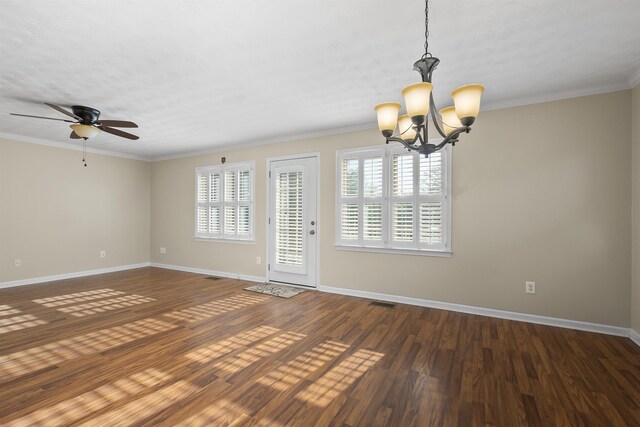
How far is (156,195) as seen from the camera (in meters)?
6.96

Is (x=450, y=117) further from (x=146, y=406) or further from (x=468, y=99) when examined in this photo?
(x=146, y=406)

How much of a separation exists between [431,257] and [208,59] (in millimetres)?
3449

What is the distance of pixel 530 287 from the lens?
3396 mm

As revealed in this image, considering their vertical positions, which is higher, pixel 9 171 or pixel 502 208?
pixel 9 171

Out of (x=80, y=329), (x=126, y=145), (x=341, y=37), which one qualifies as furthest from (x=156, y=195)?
(x=341, y=37)

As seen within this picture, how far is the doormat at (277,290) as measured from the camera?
454 cm

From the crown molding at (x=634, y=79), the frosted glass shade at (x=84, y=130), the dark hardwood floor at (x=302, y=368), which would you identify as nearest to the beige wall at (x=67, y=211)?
the dark hardwood floor at (x=302, y=368)

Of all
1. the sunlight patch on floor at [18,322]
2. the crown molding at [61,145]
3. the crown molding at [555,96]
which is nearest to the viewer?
the crown molding at [555,96]

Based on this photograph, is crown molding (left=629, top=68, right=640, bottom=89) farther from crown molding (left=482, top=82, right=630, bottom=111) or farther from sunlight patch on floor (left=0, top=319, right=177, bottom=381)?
sunlight patch on floor (left=0, top=319, right=177, bottom=381)

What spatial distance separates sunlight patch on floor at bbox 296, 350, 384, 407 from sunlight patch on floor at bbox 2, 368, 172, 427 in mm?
1110

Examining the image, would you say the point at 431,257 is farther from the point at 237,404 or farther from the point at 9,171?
the point at 9,171

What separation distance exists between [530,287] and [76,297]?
623 centimetres

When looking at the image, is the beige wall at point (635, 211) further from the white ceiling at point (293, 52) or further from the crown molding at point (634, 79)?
the white ceiling at point (293, 52)

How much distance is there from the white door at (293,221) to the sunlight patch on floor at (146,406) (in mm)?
2963
